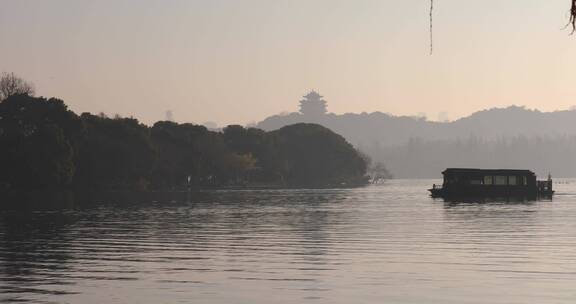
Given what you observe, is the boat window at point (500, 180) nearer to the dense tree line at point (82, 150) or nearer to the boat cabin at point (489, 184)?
the boat cabin at point (489, 184)

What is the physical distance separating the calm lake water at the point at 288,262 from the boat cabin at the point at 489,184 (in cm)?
6338

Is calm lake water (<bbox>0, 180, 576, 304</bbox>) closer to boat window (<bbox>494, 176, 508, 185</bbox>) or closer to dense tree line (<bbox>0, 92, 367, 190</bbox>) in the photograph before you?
boat window (<bbox>494, 176, 508, 185</bbox>)

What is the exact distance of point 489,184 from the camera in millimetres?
135875

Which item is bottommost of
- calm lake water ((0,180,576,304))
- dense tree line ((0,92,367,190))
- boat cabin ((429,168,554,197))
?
calm lake water ((0,180,576,304))

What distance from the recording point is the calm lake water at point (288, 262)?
29.7m

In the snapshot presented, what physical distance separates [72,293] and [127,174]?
457ft

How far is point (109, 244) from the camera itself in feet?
166

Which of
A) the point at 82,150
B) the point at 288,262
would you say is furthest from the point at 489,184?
the point at 288,262

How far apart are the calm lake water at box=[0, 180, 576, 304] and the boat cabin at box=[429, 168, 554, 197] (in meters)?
63.4

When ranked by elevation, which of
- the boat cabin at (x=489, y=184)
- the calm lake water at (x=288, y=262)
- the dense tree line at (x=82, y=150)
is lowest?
the calm lake water at (x=288, y=262)

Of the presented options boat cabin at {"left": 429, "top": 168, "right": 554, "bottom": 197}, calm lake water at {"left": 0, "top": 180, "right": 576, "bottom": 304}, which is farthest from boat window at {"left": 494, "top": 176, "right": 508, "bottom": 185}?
calm lake water at {"left": 0, "top": 180, "right": 576, "bottom": 304}

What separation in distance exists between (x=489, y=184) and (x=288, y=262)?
3943 inches

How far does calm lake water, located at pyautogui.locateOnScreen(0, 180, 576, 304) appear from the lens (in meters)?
29.7

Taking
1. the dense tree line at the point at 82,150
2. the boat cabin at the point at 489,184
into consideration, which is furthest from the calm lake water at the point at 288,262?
the dense tree line at the point at 82,150
